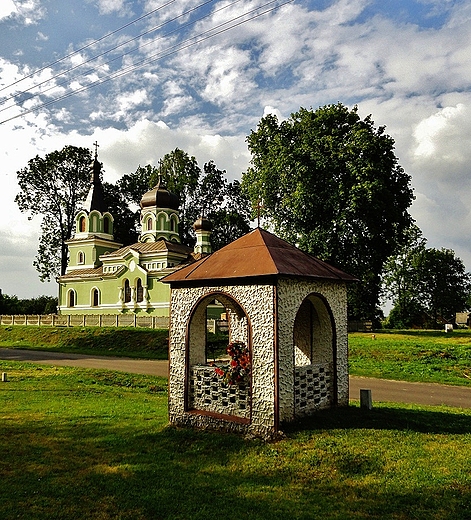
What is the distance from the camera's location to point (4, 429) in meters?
9.95

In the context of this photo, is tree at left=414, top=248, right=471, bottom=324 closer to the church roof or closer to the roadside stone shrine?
the church roof

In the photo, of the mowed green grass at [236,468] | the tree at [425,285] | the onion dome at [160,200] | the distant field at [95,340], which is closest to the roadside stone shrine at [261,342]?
the mowed green grass at [236,468]

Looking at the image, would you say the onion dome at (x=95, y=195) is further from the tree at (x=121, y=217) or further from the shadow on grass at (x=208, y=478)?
the shadow on grass at (x=208, y=478)

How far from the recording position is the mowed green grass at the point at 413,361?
1892cm

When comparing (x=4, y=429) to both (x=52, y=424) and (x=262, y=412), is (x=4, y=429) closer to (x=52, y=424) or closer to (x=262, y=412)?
(x=52, y=424)

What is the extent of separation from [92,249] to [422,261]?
3758cm

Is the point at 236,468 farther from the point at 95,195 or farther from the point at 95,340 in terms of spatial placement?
the point at 95,195

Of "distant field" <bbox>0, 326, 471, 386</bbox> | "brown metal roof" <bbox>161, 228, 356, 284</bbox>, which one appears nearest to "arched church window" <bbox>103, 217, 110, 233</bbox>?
"distant field" <bbox>0, 326, 471, 386</bbox>

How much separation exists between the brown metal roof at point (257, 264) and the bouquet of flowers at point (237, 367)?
1.31 meters

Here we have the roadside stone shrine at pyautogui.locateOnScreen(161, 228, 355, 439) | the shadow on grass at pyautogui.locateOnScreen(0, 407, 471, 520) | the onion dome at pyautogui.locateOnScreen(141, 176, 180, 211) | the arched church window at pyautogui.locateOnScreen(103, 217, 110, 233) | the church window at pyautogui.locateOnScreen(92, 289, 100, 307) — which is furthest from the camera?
the arched church window at pyautogui.locateOnScreen(103, 217, 110, 233)

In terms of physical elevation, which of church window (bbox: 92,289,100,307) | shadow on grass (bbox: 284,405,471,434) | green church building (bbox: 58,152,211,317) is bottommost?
shadow on grass (bbox: 284,405,471,434)

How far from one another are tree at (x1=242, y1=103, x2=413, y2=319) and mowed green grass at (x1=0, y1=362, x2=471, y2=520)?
2230 centimetres

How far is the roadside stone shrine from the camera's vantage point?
866cm

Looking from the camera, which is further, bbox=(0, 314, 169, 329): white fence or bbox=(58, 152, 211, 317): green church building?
bbox=(58, 152, 211, 317): green church building
